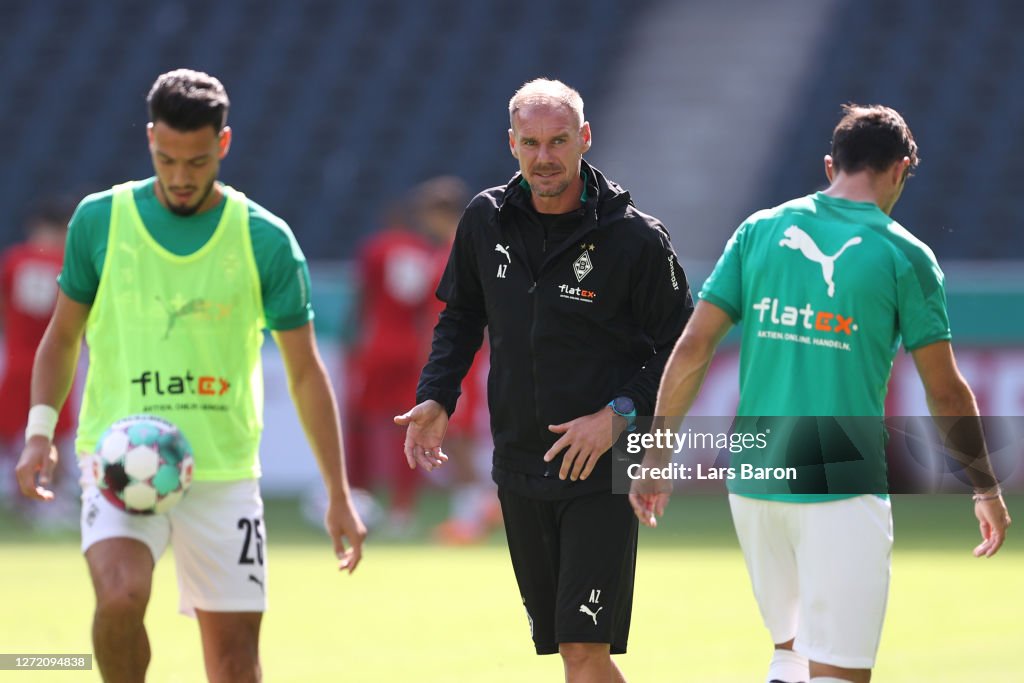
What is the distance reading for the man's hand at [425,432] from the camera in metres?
5.68

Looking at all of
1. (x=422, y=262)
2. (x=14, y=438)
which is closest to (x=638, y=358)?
(x=422, y=262)

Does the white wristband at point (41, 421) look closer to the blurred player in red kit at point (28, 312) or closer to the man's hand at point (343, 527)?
the man's hand at point (343, 527)

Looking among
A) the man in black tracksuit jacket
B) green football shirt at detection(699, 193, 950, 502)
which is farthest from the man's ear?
green football shirt at detection(699, 193, 950, 502)

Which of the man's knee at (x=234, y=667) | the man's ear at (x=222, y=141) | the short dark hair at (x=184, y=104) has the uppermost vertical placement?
the short dark hair at (x=184, y=104)

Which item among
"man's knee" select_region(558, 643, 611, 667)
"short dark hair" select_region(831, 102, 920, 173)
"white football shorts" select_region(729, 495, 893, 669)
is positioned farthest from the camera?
"man's knee" select_region(558, 643, 611, 667)

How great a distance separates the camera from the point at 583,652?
5.48 meters

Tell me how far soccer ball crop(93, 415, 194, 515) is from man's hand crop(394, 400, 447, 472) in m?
0.77

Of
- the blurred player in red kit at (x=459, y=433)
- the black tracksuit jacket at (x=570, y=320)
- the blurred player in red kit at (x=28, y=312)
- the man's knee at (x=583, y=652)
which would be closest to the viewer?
the man's knee at (x=583, y=652)

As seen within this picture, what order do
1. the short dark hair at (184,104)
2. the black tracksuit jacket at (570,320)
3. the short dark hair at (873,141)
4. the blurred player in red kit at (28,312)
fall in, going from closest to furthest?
1. the short dark hair at (873,141)
2. the short dark hair at (184,104)
3. the black tracksuit jacket at (570,320)
4. the blurred player in red kit at (28,312)

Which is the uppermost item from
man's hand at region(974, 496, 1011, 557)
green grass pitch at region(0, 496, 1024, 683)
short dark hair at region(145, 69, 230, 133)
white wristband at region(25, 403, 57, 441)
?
short dark hair at region(145, 69, 230, 133)

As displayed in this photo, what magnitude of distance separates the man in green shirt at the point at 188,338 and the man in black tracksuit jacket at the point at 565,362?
66 cm

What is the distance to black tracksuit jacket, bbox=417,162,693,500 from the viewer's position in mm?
5586

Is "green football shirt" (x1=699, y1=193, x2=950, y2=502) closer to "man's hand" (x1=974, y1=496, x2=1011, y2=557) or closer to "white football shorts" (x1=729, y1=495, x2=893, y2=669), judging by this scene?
"white football shorts" (x1=729, y1=495, x2=893, y2=669)

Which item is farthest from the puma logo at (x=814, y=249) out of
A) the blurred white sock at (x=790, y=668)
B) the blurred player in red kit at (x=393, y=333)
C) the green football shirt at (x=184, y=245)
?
the blurred player in red kit at (x=393, y=333)
